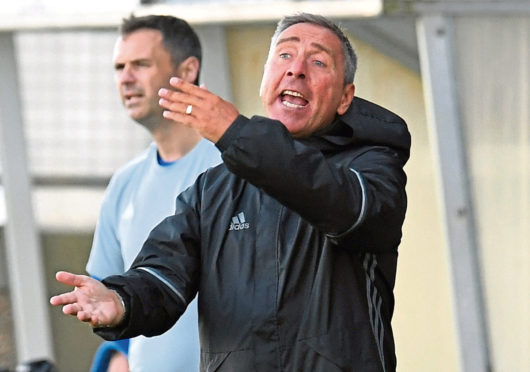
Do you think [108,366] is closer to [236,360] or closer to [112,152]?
[236,360]

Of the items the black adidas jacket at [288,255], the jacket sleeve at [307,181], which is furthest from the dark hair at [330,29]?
the jacket sleeve at [307,181]

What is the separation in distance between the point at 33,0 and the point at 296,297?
4.24 meters

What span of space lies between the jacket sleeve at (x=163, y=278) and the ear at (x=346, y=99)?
0.41 meters

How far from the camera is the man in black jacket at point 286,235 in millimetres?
2867

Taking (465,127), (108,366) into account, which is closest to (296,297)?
(108,366)

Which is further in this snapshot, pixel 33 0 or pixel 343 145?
pixel 33 0

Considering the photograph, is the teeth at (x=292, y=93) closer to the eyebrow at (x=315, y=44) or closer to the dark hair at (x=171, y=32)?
the eyebrow at (x=315, y=44)

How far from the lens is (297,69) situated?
10.6 feet

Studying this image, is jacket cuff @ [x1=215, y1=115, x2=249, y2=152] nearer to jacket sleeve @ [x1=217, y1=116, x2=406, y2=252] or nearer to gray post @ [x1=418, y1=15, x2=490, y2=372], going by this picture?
jacket sleeve @ [x1=217, y1=116, x2=406, y2=252]

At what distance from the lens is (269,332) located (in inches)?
120

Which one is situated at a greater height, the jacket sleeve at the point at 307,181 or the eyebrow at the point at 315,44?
the eyebrow at the point at 315,44

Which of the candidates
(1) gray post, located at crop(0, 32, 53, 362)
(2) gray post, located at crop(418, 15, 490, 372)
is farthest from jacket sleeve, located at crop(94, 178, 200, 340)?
(1) gray post, located at crop(0, 32, 53, 362)

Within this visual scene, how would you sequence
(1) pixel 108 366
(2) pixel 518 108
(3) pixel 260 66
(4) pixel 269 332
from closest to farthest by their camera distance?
(4) pixel 269 332 → (1) pixel 108 366 → (2) pixel 518 108 → (3) pixel 260 66

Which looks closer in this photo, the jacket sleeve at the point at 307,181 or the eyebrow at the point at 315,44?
the jacket sleeve at the point at 307,181
